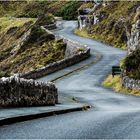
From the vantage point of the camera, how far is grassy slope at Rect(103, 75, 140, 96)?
4230 centimetres

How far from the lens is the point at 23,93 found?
2255 centimetres

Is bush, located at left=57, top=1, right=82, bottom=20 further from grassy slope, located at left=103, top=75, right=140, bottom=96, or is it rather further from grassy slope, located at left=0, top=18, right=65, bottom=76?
grassy slope, located at left=103, top=75, right=140, bottom=96

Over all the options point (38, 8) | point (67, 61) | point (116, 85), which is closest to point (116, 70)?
point (116, 85)

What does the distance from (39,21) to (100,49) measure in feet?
132

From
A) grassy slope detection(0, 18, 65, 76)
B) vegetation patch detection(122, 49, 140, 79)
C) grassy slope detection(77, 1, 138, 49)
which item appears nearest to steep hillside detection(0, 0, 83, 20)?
grassy slope detection(0, 18, 65, 76)

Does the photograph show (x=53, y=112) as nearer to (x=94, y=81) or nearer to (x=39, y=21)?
(x=94, y=81)

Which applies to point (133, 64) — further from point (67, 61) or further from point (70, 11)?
point (70, 11)

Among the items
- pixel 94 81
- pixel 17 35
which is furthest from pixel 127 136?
pixel 17 35

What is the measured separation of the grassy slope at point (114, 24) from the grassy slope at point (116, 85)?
32.2 metres

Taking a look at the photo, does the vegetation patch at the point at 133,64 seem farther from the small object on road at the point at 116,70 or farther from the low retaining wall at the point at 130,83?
the small object on road at the point at 116,70

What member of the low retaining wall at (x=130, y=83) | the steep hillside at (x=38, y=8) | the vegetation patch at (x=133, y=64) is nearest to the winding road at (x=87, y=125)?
the low retaining wall at (x=130, y=83)

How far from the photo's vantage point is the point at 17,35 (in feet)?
347

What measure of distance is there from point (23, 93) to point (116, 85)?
26.0 meters

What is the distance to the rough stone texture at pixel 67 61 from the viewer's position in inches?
2206
